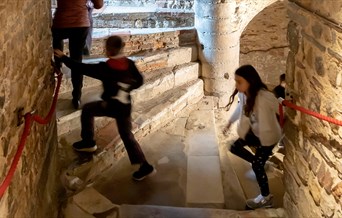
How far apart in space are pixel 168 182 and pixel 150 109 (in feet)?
4.20

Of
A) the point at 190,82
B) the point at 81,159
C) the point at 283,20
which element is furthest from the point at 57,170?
the point at 283,20

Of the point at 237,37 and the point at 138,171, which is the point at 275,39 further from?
the point at 138,171

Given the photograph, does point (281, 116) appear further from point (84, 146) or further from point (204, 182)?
point (84, 146)

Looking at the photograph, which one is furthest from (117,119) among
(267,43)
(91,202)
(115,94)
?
(267,43)

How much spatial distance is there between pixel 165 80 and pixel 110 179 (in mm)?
1828

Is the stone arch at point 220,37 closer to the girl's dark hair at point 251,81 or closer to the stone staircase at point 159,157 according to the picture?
the stone staircase at point 159,157

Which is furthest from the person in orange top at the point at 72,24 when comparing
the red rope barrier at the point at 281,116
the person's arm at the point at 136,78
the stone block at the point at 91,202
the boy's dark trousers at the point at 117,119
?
the red rope barrier at the point at 281,116

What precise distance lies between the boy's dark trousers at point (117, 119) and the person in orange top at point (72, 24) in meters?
0.44

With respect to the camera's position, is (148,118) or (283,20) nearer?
(148,118)

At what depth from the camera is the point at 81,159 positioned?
462 centimetres

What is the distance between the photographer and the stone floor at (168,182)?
4.04 meters

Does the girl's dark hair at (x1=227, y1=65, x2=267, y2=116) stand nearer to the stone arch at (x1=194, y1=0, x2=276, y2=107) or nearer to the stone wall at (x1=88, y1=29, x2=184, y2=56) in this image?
the stone wall at (x1=88, y1=29, x2=184, y2=56)

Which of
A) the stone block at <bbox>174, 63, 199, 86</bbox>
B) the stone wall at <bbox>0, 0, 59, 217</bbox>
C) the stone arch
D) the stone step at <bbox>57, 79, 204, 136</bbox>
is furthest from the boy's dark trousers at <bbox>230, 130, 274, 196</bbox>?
the stone arch

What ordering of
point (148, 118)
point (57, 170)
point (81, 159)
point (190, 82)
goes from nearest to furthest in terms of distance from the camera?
point (57, 170), point (81, 159), point (148, 118), point (190, 82)
